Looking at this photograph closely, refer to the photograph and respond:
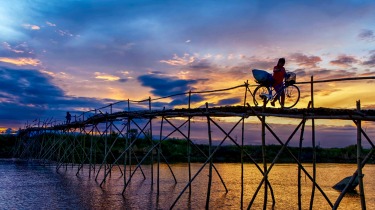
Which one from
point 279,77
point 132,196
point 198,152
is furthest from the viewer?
point 198,152

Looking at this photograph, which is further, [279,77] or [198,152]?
[198,152]

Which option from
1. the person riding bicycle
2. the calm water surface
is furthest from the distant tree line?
the person riding bicycle

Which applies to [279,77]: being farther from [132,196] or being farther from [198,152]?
[198,152]

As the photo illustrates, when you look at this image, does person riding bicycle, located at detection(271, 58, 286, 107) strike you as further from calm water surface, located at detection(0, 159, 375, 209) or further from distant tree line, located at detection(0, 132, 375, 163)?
distant tree line, located at detection(0, 132, 375, 163)

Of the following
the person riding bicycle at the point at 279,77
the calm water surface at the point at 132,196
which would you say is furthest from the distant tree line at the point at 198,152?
the person riding bicycle at the point at 279,77

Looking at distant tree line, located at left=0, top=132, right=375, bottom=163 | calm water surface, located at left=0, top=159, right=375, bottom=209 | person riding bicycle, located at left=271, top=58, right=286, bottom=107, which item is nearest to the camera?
person riding bicycle, located at left=271, top=58, right=286, bottom=107

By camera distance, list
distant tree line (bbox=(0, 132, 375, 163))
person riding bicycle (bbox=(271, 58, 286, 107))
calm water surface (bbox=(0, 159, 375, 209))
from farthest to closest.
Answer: distant tree line (bbox=(0, 132, 375, 163)) < calm water surface (bbox=(0, 159, 375, 209)) < person riding bicycle (bbox=(271, 58, 286, 107))

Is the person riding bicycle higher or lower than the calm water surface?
higher

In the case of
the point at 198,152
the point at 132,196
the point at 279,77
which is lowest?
the point at 132,196

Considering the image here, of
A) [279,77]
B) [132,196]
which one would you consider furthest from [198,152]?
[279,77]

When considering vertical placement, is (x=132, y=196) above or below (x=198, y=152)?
below

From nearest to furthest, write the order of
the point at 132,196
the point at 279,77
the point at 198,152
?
1. the point at 279,77
2. the point at 132,196
3. the point at 198,152

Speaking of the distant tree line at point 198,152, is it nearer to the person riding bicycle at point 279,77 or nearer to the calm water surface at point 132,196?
the calm water surface at point 132,196

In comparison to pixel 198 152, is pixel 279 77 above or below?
above
